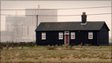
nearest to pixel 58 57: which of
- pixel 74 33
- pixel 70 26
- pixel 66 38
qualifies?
pixel 66 38

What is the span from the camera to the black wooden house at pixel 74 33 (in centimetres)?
6838

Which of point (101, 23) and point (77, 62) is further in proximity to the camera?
point (101, 23)

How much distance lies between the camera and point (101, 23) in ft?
235

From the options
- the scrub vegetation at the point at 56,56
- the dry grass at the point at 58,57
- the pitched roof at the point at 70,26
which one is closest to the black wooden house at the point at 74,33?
the pitched roof at the point at 70,26

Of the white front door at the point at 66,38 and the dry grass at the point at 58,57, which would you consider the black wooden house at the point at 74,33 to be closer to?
the white front door at the point at 66,38

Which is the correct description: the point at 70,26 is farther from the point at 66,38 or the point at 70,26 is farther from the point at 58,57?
the point at 58,57

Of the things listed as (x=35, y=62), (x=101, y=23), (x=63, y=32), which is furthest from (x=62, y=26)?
(x=35, y=62)

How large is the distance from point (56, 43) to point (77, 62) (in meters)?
42.6

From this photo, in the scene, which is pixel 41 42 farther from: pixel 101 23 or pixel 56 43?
pixel 101 23

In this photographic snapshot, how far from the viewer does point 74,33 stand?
69562 millimetres

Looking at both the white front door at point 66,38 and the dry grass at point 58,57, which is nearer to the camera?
the dry grass at point 58,57

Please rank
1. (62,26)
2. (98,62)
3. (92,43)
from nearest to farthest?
1. (98,62)
2. (92,43)
3. (62,26)

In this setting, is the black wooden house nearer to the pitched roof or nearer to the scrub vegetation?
the pitched roof

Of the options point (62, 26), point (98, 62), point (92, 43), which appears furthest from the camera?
point (62, 26)
